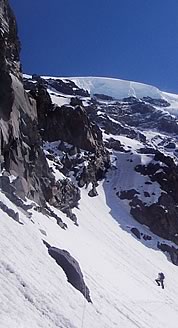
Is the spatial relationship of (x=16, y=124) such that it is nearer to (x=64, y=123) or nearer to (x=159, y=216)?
(x=159, y=216)

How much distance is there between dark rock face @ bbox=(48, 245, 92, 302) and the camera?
26156 millimetres

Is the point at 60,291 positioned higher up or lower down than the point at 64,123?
lower down

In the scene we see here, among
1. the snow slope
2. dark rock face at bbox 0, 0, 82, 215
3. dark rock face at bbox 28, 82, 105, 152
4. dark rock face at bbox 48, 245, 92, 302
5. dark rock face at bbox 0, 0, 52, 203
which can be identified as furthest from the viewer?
dark rock face at bbox 28, 82, 105, 152

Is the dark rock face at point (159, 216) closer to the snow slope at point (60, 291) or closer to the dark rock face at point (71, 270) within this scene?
the snow slope at point (60, 291)

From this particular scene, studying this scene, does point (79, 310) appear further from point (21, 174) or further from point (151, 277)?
point (151, 277)

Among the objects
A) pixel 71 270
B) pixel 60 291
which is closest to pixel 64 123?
pixel 71 270

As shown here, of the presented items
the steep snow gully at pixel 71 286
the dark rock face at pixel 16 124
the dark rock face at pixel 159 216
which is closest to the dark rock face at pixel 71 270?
the steep snow gully at pixel 71 286

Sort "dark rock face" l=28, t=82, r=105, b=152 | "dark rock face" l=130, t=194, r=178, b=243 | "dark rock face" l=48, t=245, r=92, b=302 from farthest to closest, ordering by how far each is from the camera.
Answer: "dark rock face" l=28, t=82, r=105, b=152 < "dark rock face" l=130, t=194, r=178, b=243 < "dark rock face" l=48, t=245, r=92, b=302

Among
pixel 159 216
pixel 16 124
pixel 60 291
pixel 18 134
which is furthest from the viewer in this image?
pixel 159 216

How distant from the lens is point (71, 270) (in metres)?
26.9

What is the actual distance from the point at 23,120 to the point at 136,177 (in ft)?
122

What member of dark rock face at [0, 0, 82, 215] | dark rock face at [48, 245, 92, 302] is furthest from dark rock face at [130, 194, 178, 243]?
dark rock face at [48, 245, 92, 302]

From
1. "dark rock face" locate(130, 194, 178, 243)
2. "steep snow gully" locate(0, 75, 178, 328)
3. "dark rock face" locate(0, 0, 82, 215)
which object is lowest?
"dark rock face" locate(130, 194, 178, 243)

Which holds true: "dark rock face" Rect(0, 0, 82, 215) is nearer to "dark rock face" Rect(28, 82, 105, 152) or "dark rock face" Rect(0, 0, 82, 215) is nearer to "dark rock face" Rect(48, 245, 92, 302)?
"dark rock face" Rect(48, 245, 92, 302)
